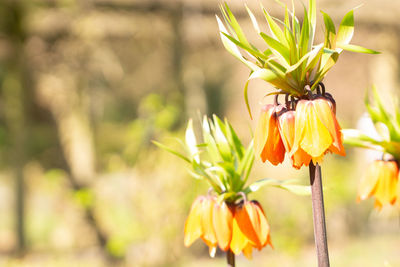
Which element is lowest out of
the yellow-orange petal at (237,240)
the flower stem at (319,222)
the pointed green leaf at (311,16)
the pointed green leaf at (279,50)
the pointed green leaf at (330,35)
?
the yellow-orange petal at (237,240)

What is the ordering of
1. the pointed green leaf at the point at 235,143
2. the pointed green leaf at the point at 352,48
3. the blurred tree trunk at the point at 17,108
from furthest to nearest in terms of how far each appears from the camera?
1. the blurred tree trunk at the point at 17,108
2. the pointed green leaf at the point at 235,143
3. the pointed green leaf at the point at 352,48

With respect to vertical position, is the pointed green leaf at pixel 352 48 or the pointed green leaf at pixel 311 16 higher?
the pointed green leaf at pixel 311 16

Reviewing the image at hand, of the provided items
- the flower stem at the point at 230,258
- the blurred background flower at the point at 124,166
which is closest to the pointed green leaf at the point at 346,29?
the flower stem at the point at 230,258

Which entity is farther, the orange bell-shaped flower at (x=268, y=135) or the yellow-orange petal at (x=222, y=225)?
the yellow-orange petal at (x=222, y=225)

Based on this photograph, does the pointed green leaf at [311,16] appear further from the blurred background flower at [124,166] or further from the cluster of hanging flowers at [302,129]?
the blurred background flower at [124,166]

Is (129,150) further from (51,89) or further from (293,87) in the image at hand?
(293,87)

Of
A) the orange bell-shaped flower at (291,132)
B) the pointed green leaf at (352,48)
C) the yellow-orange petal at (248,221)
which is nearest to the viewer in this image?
the pointed green leaf at (352,48)

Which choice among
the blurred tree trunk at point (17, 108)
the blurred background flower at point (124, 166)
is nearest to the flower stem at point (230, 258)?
the blurred background flower at point (124, 166)

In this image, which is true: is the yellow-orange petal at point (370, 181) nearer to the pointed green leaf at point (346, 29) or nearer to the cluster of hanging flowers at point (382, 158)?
the cluster of hanging flowers at point (382, 158)
